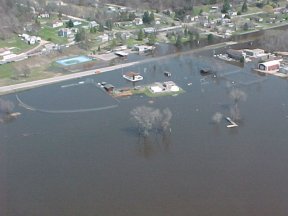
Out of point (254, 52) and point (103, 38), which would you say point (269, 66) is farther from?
point (103, 38)

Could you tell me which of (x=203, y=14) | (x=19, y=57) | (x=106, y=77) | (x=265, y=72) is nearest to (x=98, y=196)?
(x=106, y=77)

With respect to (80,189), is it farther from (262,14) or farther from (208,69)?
(262,14)

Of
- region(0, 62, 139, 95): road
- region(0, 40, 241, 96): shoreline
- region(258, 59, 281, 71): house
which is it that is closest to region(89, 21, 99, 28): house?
region(0, 40, 241, 96): shoreline

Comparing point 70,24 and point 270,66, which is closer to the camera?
point 270,66

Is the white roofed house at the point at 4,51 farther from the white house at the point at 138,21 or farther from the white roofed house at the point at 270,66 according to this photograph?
the white roofed house at the point at 270,66

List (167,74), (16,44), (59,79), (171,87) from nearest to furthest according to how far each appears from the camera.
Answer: (171,87)
(59,79)
(167,74)
(16,44)

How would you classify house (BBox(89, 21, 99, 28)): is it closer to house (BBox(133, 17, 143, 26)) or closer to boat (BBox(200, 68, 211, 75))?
house (BBox(133, 17, 143, 26))

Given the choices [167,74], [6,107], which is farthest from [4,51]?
[167,74]

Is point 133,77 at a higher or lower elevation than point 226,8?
lower
